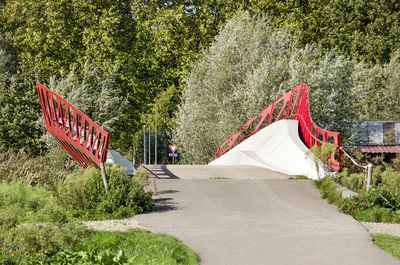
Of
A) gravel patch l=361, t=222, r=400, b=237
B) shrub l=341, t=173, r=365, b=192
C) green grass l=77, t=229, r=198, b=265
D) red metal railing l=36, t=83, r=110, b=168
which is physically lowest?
green grass l=77, t=229, r=198, b=265

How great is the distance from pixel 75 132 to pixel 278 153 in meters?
6.11

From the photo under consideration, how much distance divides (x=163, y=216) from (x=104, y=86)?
19567 millimetres

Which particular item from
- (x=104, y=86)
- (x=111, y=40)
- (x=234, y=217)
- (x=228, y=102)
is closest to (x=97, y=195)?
(x=234, y=217)

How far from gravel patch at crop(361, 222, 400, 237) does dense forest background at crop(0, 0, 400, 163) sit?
1406 centimetres

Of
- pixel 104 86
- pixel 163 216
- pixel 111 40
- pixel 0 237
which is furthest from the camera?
pixel 111 40

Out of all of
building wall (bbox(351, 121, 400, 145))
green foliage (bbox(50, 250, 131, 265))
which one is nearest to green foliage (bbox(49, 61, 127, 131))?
building wall (bbox(351, 121, 400, 145))

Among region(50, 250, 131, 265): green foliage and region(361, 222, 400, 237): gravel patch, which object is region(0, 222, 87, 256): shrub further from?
region(361, 222, 400, 237): gravel patch

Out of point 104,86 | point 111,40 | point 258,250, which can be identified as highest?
point 111,40

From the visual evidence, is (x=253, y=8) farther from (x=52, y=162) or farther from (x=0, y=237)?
(x=0, y=237)

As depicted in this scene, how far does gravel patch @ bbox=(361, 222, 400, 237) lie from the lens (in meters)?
9.47

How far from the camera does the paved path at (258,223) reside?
7.66 metres

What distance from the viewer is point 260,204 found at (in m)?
12.0

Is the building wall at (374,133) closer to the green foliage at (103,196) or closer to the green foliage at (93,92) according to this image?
the green foliage at (93,92)

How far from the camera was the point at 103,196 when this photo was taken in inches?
→ 439
